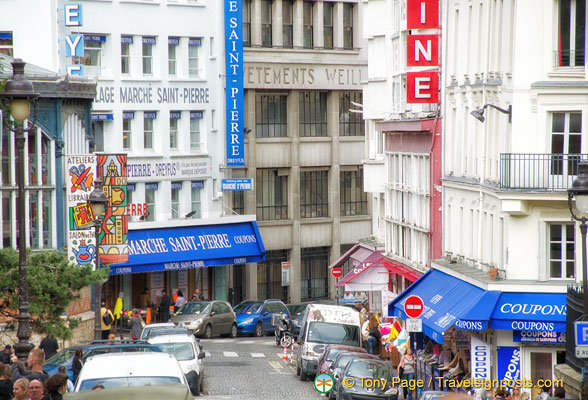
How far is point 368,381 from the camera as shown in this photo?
31.2 meters

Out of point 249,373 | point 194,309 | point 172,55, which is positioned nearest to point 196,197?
point 172,55

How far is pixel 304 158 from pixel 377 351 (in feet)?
91.2

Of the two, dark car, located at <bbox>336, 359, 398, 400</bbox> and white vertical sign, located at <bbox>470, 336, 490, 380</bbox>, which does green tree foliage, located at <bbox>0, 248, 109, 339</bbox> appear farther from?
white vertical sign, located at <bbox>470, 336, 490, 380</bbox>

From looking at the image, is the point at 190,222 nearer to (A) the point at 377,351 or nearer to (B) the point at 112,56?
(B) the point at 112,56

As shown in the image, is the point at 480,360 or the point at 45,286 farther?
the point at 480,360

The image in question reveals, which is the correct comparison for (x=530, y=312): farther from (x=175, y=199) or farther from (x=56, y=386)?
(x=175, y=199)

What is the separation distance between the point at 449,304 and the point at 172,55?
29.6 metres

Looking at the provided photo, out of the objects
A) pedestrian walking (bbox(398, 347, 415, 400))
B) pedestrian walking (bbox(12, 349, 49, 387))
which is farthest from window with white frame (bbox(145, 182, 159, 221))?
pedestrian walking (bbox(12, 349, 49, 387))

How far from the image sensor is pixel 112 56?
190 feet

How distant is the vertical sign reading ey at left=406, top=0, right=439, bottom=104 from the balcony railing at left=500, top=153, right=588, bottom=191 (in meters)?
9.84

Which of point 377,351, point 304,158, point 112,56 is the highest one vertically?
point 112,56

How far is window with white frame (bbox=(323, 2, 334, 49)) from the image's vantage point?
69.3m

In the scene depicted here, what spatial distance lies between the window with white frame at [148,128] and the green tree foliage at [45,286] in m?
29.3

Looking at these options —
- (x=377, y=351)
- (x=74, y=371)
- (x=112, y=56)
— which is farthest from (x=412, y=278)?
(x=74, y=371)
